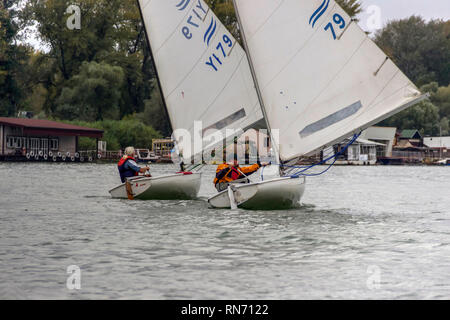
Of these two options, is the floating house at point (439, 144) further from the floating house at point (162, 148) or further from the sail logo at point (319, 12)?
the sail logo at point (319, 12)

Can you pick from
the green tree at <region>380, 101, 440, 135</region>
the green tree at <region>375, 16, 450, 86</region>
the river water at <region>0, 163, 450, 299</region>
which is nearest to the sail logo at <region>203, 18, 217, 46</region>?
the river water at <region>0, 163, 450, 299</region>

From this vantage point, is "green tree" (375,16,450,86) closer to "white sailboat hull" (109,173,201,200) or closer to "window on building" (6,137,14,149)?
"window on building" (6,137,14,149)

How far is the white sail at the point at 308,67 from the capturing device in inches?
682

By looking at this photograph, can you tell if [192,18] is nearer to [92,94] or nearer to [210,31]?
[210,31]

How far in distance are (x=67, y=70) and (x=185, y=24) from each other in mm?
66241

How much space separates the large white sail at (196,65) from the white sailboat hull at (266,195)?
3224mm

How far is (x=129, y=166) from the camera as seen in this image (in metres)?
21.4

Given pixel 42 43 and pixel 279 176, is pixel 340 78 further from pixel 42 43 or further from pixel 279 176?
pixel 42 43

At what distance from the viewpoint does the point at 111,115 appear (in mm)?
83438

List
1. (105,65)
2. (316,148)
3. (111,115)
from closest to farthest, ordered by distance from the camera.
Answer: (316,148) < (105,65) < (111,115)

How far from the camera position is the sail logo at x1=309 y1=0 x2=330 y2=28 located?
17.6 m

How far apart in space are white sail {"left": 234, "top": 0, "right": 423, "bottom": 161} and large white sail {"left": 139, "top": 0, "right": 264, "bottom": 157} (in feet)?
10.5

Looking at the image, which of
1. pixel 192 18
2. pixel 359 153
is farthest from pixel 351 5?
pixel 192 18
